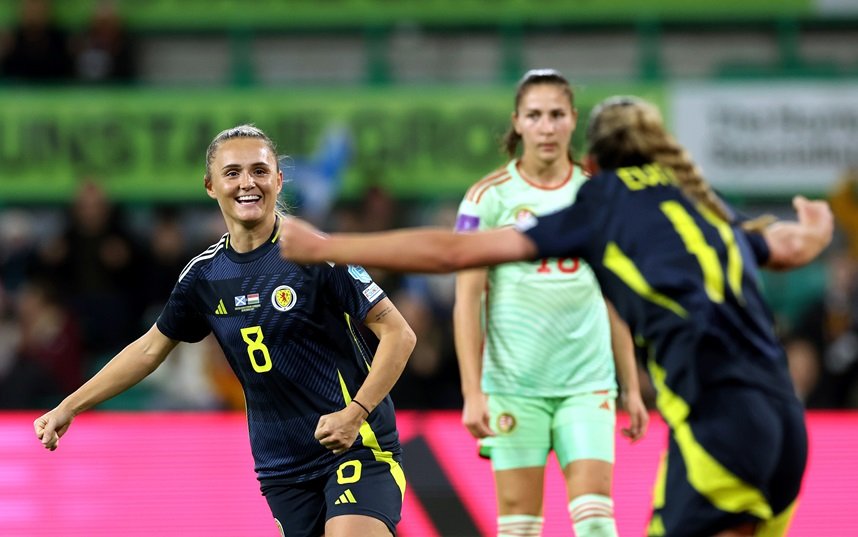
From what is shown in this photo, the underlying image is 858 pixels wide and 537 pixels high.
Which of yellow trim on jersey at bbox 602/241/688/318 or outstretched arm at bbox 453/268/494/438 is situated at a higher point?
yellow trim on jersey at bbox 602/241/688/318

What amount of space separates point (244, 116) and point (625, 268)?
9.43 meters

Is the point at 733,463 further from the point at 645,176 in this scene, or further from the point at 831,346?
the point at 831,346

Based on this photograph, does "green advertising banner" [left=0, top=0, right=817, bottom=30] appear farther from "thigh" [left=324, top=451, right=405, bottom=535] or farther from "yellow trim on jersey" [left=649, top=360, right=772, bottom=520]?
"yellow trim on jersey" [left=649, top=360, right=772, bottom=520]

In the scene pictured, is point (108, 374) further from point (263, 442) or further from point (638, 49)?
point (638, 49)

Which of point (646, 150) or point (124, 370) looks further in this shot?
point (124, 370)

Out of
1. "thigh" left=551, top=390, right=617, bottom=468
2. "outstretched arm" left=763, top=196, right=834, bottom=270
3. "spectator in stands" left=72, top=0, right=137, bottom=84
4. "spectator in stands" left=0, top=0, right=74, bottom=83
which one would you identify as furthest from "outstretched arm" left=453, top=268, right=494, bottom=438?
"spectator in stands" left=0, top=0, right=74, bottom=83

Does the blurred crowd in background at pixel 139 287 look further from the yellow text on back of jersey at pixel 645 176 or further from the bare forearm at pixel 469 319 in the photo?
the yellow text on back of jersey at pixel 645 176

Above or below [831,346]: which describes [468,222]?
above

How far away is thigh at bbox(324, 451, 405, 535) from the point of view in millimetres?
4559

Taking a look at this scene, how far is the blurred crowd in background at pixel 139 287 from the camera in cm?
984

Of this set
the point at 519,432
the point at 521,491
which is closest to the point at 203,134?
the point at 519,432

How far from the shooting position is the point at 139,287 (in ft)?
36.8

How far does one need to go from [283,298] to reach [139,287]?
675 centimetres

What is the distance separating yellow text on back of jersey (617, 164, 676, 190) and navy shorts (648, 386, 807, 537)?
58 centimetres
